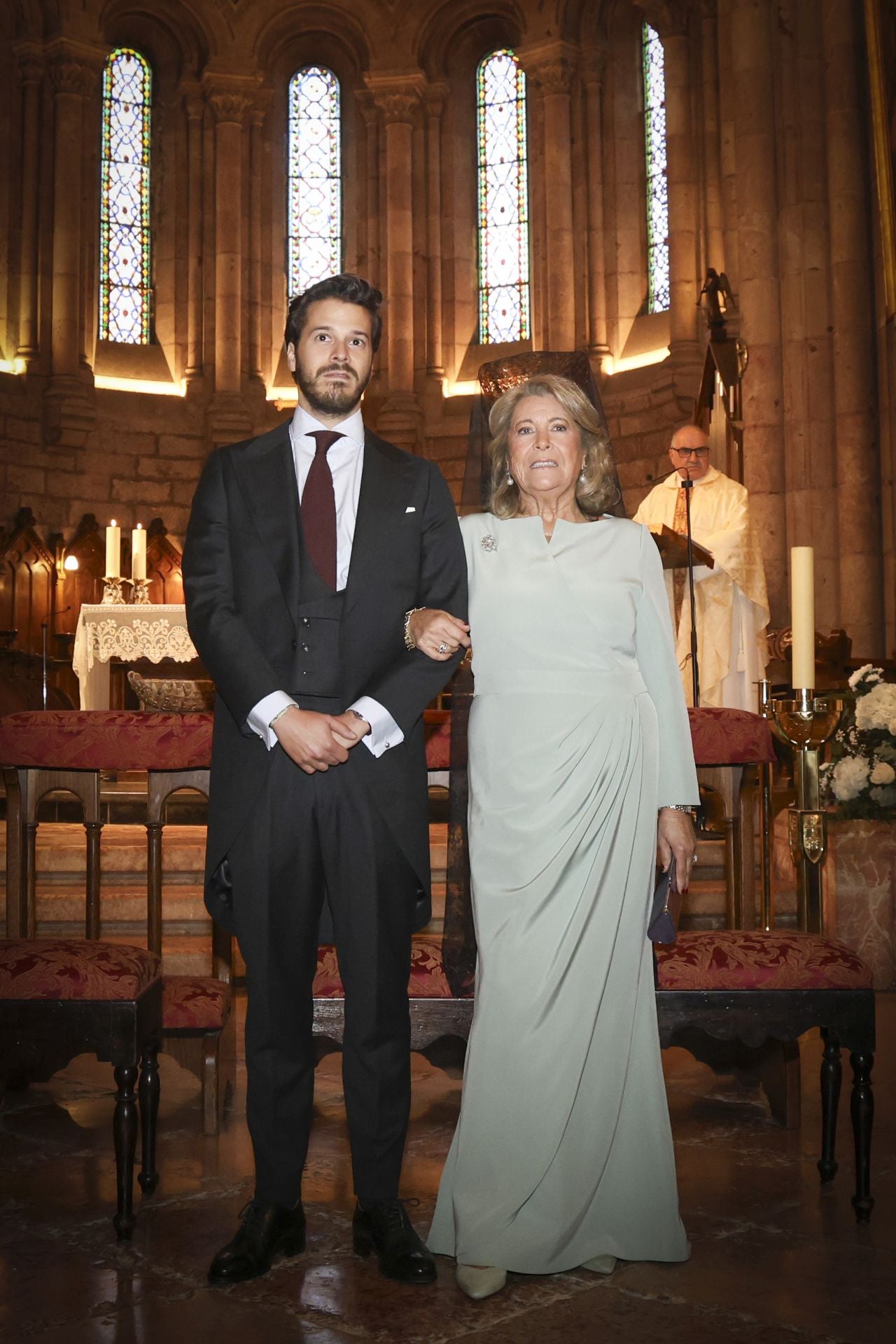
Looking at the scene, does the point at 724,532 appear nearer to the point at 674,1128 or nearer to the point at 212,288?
the point at 674,1128

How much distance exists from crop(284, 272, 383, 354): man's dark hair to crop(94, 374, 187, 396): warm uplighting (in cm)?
1195

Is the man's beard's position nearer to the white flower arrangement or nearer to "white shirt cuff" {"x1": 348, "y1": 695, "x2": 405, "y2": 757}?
"white shirt cuff" {"x1": 348, "y1": 695, "x2": 405, "y2": 757}

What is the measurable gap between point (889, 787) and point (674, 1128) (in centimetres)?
262

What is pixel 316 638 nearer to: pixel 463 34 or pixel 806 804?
pixel 806 804

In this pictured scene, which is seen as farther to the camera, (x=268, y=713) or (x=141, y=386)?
(x=141, y=386)

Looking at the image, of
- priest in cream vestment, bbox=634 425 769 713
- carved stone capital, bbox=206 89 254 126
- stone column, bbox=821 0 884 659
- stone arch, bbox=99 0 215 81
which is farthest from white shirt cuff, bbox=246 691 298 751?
stone arch, bbox=99 0 215 81

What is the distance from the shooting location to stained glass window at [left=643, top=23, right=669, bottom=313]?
45.0ft

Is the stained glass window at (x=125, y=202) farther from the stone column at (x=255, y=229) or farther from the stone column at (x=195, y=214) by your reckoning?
the stone column at (x=255, y=229)

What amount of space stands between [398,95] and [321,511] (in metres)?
13.2

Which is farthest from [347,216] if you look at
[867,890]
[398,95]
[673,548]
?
[867,890]

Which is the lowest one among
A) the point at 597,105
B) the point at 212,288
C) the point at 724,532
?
the point at 724,532

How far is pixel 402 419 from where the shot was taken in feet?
46.8

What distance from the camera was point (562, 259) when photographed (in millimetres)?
13953

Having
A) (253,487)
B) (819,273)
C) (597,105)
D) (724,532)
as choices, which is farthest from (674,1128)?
(597,105)
